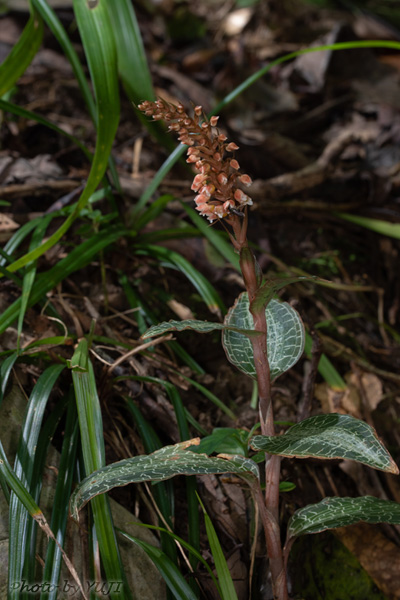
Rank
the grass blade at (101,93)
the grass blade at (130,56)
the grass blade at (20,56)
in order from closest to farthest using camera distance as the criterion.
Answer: the grass blade at (101,93) → the grass blade at (20,56) → the grass blade at (130,56)

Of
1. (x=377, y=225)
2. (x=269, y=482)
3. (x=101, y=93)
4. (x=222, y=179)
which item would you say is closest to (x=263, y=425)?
(x=269, y=482)

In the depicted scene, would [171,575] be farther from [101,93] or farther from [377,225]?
[377,225]

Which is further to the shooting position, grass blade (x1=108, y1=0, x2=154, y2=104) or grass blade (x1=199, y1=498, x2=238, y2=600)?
grass blade (x1=108, y1=0, x2=154, y2=104)

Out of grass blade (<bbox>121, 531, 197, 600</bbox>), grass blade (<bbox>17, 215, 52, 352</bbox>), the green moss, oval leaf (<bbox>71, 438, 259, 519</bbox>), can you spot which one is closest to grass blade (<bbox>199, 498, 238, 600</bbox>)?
Answer: grass blade (<bbox>121, 531, 197, 600</bbox>)

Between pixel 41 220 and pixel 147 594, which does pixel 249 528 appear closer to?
pixel 147 594

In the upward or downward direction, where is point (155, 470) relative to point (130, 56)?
downward

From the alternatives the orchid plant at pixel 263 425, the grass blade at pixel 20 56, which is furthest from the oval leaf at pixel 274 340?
the grass blade at pixel 20 56

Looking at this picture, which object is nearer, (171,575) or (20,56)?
(171,575)

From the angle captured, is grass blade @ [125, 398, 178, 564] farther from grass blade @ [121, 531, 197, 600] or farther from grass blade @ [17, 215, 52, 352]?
grass blade @ [17, 215, 52, 352]

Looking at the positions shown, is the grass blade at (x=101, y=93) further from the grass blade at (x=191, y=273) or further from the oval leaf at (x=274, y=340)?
the oval leaf at (x=274, y=340)
